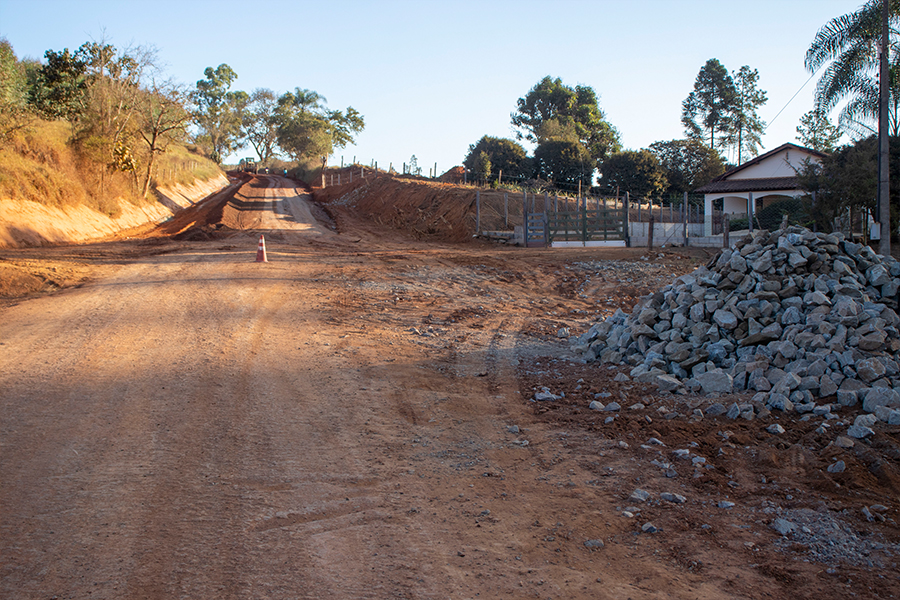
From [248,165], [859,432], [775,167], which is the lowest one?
[859,432]

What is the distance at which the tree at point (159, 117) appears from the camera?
3250 centimetres

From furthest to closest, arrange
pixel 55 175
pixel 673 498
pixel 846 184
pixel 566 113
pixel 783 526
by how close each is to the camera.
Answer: pixel 566 113 → pixel 55 175 → pixel 846 184 → pixel 673 498 → pixel 783 526

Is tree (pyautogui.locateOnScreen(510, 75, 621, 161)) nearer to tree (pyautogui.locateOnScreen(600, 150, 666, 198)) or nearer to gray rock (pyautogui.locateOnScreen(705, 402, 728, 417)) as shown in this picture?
tree (pyautogui.locateOnScreen(600, 150, 666, 198))

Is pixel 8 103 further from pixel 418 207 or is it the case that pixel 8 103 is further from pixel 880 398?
pixel 880 398

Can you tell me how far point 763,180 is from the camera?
35406 mm

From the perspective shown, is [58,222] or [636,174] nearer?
[58,222]

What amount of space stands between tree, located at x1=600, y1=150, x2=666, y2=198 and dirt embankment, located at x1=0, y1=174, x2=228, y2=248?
108 feet

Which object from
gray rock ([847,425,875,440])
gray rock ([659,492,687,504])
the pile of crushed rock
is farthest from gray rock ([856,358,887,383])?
gray rock ([659,492,687,504])

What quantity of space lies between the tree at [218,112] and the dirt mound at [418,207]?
51.5 meters

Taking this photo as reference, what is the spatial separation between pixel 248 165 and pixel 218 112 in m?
11.0

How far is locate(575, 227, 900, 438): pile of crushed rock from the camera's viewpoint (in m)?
6.32

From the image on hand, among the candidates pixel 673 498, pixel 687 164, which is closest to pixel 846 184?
pixel 673 498

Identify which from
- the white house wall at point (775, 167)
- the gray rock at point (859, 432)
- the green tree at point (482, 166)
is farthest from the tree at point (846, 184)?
the green tree at point (482, 166)

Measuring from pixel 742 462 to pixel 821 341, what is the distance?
234 centimetres
